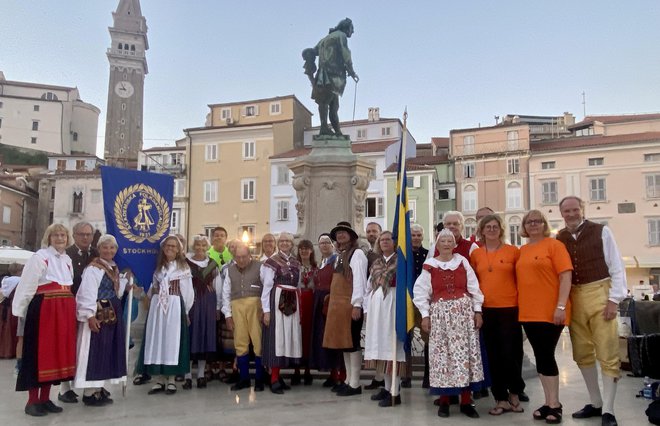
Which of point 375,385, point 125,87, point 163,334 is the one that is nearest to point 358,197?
point 375,385

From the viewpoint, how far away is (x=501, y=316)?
5348mm

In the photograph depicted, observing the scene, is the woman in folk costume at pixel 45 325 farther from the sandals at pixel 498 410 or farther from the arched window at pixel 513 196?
the arched window at pixel 513 196

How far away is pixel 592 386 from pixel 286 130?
4000cm

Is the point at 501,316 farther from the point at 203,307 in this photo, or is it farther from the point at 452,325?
the point at 203,307

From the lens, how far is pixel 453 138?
43312mm

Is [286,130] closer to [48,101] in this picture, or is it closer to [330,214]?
[330,214]

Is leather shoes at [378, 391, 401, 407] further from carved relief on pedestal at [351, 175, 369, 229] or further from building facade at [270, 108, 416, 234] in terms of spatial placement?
building facade at [270, 108, 416, 234]

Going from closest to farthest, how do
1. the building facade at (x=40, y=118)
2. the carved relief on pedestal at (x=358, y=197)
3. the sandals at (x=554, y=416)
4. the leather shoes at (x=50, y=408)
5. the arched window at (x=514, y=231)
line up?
the sandals at (x=554, y=416), the leather shoes at (x=50, y=408), the carved relief on pedestal at (x=358, y=197), the arched window at (x=514, y=231), the building facade at (x=40, y=118)

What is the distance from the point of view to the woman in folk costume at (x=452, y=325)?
17.1 feet

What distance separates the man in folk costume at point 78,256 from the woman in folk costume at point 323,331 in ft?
8.13

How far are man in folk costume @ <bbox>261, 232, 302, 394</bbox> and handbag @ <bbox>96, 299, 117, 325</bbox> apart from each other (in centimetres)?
160

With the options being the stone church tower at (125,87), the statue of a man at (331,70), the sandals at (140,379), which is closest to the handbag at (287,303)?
the sandals at (140,379)

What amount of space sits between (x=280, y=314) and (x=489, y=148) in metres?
37.6

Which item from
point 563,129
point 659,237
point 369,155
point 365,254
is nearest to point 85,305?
point 365,254
